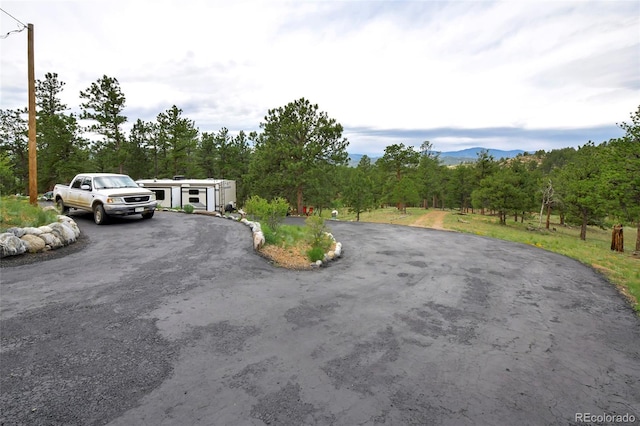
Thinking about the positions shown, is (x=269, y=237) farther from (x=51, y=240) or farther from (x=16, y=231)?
(x=16, y=231)

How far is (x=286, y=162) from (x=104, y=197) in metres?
14.0

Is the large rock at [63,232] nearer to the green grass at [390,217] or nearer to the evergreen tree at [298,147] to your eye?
the evergreen tree at [298,147]

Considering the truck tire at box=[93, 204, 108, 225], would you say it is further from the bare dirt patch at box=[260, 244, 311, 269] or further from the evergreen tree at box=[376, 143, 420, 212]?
the evergreen tree at box=[376, 143, 420, 212]

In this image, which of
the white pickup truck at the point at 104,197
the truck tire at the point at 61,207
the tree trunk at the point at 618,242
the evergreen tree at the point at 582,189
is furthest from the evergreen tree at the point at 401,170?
the truck tire at the point at 61,207

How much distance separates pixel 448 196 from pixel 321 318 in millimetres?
55806

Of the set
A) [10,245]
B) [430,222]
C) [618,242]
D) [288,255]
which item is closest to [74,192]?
[10,245]

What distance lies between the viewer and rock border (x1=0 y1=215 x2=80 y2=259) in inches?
292

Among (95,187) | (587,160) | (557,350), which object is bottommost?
(557,350)

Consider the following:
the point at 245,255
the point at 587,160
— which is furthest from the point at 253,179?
the point at 587,160

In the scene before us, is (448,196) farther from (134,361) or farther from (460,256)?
(134,361)

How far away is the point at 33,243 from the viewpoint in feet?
25.9

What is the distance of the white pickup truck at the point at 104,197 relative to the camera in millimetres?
11875

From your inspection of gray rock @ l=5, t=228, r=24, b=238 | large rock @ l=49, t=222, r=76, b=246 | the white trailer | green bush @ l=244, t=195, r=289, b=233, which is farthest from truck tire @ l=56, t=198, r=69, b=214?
green bush @ l=244, t=195, r=289, b=233

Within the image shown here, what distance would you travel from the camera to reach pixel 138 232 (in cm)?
1105
